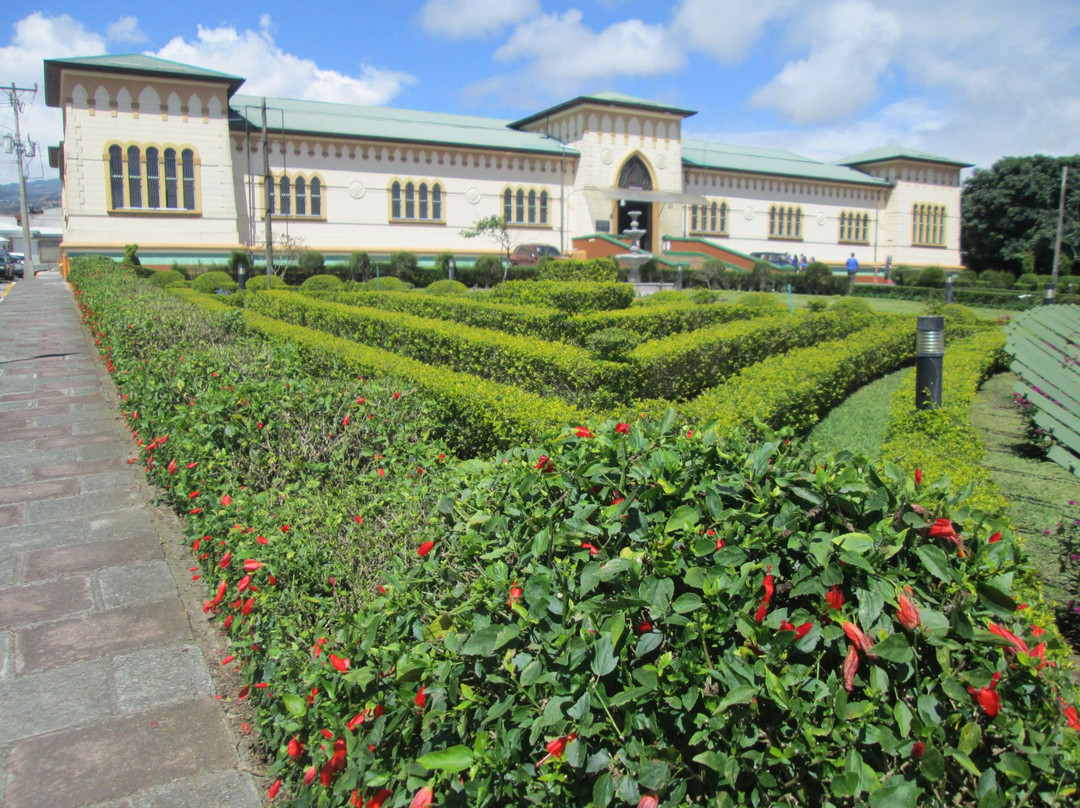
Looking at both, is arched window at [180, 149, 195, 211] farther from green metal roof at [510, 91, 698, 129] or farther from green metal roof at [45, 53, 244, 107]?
green metal roof at [510, 91, 698, 129]

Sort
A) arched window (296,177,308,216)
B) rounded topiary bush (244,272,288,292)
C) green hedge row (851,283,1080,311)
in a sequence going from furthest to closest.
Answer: arched window (296,177,308,216) → green hedge row (851,283,1080,311) → rounded topiary bush (244,272,288,292)

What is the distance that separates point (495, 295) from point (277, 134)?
76.6 ft

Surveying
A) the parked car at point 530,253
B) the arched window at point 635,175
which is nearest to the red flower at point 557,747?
the parked car at point 530,253

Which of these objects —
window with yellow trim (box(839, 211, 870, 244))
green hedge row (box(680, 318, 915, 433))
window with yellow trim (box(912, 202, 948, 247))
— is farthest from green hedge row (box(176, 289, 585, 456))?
window with yellow trim (box(912, 202, 948, 247))

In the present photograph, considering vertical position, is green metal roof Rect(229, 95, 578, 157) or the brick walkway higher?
green metal roof Rect(229, 95, 578, 157)

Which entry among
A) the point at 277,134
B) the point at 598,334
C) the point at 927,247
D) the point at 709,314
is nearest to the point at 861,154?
the point at 927,247

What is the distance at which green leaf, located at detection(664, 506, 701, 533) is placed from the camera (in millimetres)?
1896

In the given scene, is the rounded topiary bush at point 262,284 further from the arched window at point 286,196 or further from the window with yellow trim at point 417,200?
the window with yellow trim at point 417,200

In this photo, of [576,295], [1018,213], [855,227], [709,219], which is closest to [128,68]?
[576,295]

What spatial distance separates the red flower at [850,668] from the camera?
1.70 metres

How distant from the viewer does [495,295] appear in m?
11.3

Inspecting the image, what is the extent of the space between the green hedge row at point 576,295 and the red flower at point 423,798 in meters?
8.07

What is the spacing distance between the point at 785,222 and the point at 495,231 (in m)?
19.0

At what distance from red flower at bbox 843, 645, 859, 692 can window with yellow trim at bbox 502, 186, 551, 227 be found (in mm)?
35204
